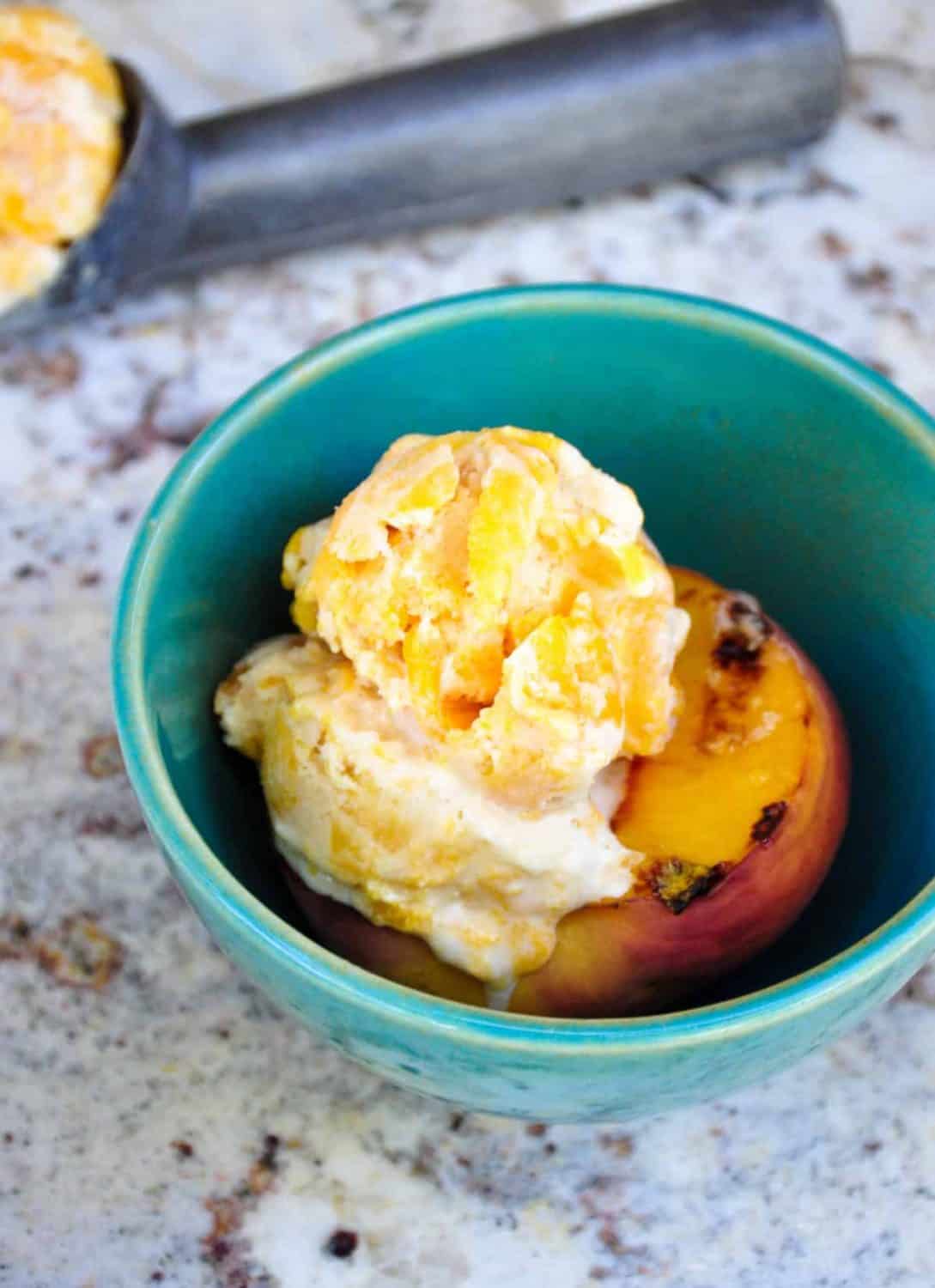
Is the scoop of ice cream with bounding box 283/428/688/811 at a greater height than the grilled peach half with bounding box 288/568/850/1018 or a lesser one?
greater

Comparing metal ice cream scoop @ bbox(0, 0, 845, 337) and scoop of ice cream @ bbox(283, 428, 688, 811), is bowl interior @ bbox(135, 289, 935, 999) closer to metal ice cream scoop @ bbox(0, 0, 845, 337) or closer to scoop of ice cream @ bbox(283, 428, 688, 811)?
scoop of ice cream @ bbox(283, 428, 688, 811)

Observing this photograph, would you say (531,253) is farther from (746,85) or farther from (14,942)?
(14,942)

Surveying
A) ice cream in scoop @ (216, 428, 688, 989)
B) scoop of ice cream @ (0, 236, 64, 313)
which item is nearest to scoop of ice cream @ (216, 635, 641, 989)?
ice cream in scoop @ (216, 428, 688, 989)

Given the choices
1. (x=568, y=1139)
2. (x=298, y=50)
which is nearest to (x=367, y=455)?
(x=568, y=1139)

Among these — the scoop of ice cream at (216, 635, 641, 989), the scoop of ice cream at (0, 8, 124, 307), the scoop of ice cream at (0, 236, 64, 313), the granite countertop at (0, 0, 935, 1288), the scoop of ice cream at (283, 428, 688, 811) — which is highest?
the scoop of ice cream at (283, 428, 688, 811)

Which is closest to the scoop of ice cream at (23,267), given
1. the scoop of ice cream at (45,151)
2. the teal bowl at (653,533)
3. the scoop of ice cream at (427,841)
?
the scoop of ice cream at (45,151)

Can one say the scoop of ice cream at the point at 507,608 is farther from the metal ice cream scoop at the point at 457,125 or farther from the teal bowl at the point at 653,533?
the metal ice cream scoop at the point at 457,125
